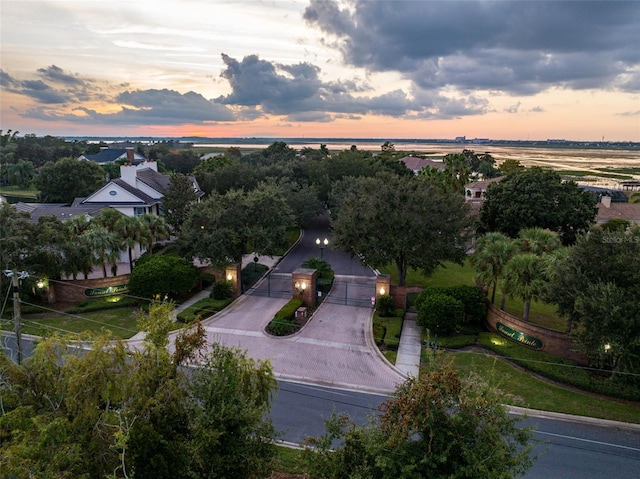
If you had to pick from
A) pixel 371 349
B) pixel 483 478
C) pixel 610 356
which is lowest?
pixel 371 349

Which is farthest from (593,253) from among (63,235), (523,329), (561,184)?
(63,235)

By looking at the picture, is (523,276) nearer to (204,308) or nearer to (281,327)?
(281,327)

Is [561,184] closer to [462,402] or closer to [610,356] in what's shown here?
[610,356]

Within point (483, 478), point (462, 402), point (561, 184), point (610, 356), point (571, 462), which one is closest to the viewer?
point (483, 478)

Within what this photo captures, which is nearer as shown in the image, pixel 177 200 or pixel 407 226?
pixel 407 226

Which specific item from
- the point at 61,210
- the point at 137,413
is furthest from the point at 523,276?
the point at 61,210

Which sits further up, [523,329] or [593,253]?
[593,253]
